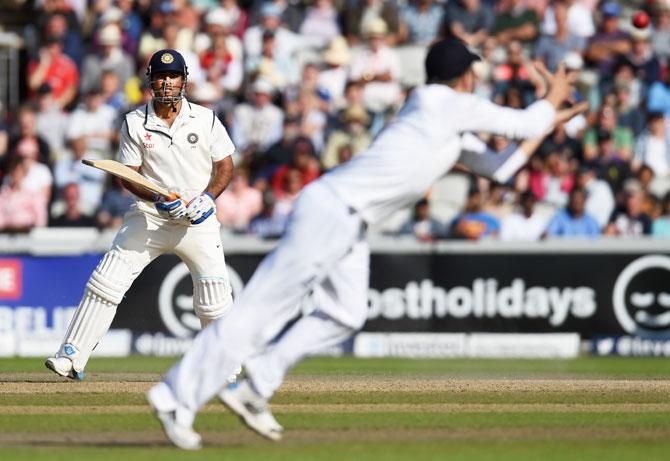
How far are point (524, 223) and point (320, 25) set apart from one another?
4.20 metres

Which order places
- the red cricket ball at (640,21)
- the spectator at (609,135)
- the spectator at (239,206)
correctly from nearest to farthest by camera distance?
the spectator at (239,206) < the red cricket ball at (640,21) < the spectator at (609,135)

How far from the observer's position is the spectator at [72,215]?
15.1 meters

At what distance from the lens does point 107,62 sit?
17.1 m

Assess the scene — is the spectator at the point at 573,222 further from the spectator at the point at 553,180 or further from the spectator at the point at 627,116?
the spectator at the point at 627,116

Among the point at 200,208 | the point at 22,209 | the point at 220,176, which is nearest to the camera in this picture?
the point at 200,208

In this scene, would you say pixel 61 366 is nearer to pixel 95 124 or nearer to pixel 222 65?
pixel 95 124

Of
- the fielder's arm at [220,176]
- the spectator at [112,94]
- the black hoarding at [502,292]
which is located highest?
the fielder's arm at [220,176]

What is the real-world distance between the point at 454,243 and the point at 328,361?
1.88 meters

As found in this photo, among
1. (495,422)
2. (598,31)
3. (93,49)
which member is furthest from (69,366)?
(598,31)

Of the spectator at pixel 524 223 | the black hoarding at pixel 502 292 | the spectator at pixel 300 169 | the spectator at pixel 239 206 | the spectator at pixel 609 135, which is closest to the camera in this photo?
the black hoarding at pixel 502 292

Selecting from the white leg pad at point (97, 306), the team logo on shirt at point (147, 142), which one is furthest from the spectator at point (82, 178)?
the team logo on shirt at point (147, 142)

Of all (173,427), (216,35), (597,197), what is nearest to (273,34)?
(216,35)

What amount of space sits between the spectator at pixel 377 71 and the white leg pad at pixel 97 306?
797 cm

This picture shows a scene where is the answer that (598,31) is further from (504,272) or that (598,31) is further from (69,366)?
(69,366)
